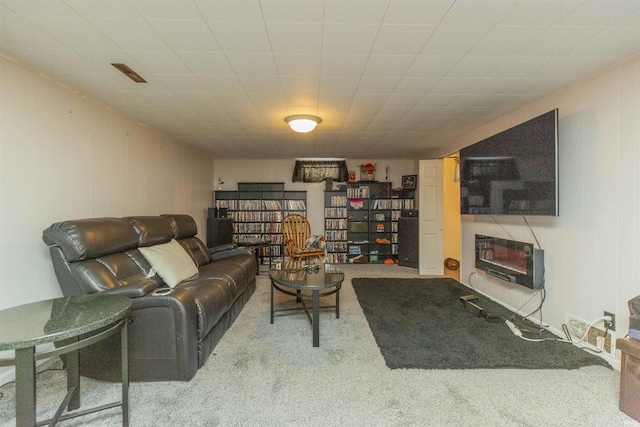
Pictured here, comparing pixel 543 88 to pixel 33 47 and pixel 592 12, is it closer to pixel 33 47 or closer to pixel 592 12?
pixel 592 12

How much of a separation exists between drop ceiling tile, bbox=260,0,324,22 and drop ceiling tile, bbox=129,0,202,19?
382 mm

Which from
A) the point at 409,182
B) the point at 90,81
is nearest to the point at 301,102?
the point at 90,81

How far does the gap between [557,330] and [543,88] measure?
2225mm

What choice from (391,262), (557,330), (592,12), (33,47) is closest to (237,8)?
(33,47)

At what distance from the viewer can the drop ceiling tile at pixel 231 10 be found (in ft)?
4.52

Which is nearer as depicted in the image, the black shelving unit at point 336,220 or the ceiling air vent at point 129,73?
the ceiling air vent at point 129,73

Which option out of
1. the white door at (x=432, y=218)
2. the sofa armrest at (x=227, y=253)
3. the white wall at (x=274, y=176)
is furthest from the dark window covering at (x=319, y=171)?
the sofa armrest at (x=227, y=253)

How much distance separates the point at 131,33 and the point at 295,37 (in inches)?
39.2

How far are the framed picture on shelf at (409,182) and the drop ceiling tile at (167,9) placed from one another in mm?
4800

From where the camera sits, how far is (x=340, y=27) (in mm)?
1563

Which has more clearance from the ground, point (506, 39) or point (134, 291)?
point (506, 39)

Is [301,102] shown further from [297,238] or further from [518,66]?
[297,238]

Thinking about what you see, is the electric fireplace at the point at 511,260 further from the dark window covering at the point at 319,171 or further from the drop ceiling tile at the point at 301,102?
the dark window covering at the point at 319,171

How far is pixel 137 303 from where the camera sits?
5.57 ft
